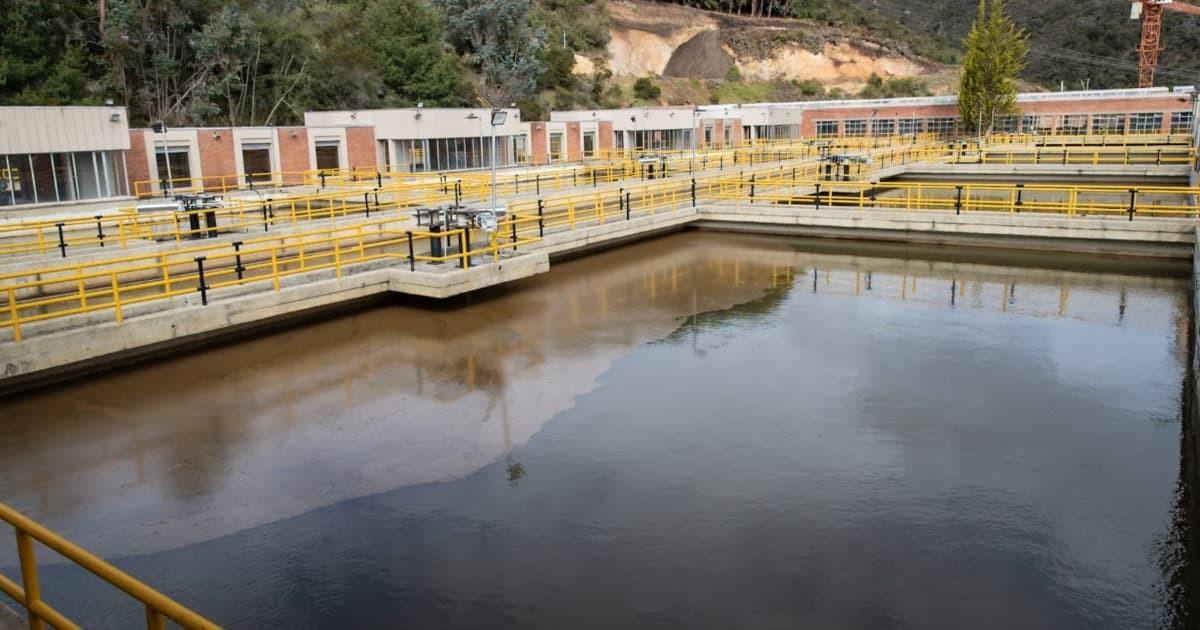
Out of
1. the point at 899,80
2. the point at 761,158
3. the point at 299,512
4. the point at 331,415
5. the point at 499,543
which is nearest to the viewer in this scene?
the point at 499,543

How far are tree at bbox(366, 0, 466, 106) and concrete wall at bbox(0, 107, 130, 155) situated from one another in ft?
123

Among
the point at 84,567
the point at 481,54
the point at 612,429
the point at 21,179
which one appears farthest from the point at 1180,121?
the point at 84,567

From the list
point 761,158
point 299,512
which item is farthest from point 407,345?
point 761,158

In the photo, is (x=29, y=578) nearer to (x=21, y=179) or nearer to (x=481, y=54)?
(x=21, y=179)

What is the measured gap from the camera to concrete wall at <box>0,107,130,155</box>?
102 feet

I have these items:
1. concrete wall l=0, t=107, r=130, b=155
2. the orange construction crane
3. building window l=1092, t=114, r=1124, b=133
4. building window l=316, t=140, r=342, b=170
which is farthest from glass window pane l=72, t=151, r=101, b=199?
the orange construction crane

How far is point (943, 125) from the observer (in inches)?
3233

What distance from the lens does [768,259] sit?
26875 millimetres

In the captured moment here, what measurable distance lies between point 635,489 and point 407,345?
8.20 meters

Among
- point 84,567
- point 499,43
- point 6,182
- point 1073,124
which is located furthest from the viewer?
point 499,43

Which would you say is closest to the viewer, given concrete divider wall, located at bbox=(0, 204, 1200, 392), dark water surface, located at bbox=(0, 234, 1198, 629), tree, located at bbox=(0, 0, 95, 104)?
dark water surface, located at bbox=(0, 234, 1198, 629)

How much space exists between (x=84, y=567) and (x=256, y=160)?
41.2 m

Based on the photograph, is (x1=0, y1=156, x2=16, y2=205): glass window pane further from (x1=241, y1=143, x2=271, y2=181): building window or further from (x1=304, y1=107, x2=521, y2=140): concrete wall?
(x1=304, y1=107, x2=521, y2=140): concrete wall

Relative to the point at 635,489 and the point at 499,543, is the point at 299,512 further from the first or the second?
the point at 635,489
